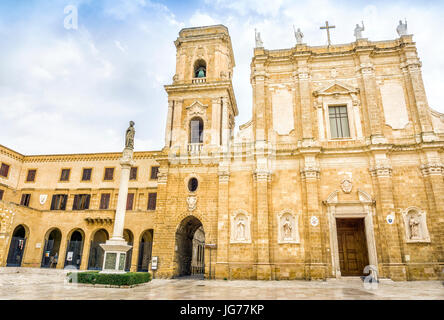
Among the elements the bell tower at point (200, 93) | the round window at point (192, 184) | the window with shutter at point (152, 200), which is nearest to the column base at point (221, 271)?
the round window at point (192, 184)

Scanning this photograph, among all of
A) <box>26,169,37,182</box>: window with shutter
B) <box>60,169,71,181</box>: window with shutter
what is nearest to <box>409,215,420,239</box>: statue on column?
<box>60,169,71,181</box>: window with shutter

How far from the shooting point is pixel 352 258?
64.2 ft

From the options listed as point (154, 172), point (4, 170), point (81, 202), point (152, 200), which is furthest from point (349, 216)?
point (4, 170)

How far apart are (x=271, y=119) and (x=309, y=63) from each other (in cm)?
513

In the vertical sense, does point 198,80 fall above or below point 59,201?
above

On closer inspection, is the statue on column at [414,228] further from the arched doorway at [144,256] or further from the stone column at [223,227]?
the arched doorway at [144,256]

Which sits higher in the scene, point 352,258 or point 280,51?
point 280,51

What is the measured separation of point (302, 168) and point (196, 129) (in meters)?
8.26

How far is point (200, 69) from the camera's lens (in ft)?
82.1

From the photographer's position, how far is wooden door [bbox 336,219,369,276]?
19.3 m

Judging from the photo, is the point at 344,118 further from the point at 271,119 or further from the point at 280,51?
the point at 280,51

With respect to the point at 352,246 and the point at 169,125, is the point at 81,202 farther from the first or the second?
the point at 352,246
